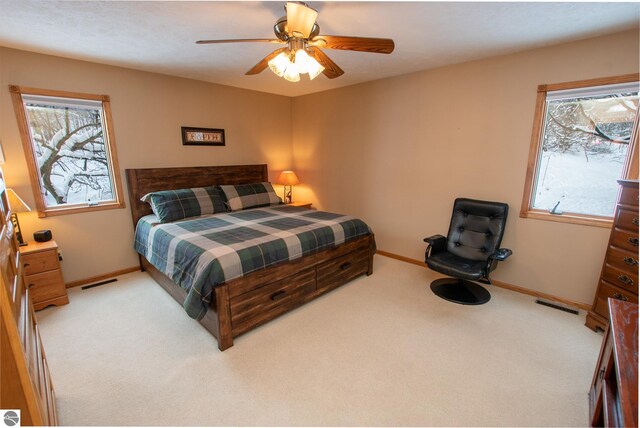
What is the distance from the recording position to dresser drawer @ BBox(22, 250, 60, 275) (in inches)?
99.7

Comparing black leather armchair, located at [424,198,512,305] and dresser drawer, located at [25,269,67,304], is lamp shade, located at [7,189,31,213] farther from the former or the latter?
black leather armchair, located at [424,198,512,305]

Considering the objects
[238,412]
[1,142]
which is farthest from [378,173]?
[1,142]

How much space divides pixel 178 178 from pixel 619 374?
4.11m

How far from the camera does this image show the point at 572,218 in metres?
2.64

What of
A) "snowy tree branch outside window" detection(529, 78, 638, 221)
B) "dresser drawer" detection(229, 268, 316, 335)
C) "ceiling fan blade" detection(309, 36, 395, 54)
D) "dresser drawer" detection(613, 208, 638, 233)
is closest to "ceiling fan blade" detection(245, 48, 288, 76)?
"ceiling fan blade" detection(309, 36, 395, 54)

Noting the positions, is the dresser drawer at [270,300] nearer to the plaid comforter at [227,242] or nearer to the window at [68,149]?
the plaid comforter at [227,242]

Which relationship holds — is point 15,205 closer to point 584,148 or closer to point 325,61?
point 325,61

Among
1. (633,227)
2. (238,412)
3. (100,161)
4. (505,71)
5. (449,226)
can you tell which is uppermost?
(505,71)

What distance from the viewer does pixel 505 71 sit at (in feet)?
9.23

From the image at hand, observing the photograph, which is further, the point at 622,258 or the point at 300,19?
the point at 622,258

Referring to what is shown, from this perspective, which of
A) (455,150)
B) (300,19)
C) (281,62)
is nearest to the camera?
(300,19)

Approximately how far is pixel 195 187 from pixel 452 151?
3.29 metres

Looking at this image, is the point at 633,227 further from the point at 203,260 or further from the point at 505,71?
the point at 203,260
